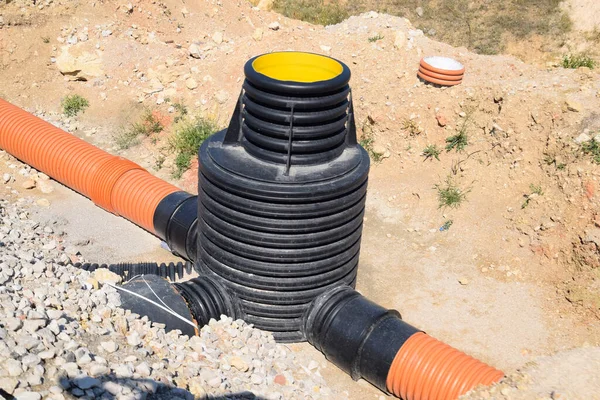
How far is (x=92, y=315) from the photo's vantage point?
17.6 ft

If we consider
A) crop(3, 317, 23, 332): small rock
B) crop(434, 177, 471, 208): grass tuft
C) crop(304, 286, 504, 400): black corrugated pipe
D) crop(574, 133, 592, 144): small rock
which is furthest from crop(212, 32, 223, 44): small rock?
crop(3, 317, 23, 332): small rock

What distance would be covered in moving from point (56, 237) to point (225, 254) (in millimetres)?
3118

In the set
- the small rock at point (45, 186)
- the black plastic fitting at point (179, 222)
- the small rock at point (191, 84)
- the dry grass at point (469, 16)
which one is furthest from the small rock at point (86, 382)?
the dry grass at point (469, 16)

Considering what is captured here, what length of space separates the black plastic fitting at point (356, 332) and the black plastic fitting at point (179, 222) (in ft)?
6.16

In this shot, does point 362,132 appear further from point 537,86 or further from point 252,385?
point 252,385

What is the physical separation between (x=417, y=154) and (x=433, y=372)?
4781 mm

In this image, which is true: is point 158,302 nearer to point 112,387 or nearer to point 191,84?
point 112,387

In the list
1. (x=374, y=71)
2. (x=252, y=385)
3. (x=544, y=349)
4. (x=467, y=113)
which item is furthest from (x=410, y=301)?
(x=374, y=71)

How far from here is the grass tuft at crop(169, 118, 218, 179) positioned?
382 inches

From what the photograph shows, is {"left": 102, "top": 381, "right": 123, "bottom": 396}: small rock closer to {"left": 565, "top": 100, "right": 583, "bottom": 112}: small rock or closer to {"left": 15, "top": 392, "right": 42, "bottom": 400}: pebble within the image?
{"left": 15, "top": 392, "right": 42, "bottom": 400}: pebble

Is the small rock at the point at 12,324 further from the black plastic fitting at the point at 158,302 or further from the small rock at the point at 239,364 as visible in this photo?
the small rock at the point at 239,364

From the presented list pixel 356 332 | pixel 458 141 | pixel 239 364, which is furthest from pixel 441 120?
pixel 239 364

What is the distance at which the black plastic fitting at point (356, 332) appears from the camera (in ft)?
18.9

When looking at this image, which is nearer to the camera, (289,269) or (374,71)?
(289,269)
